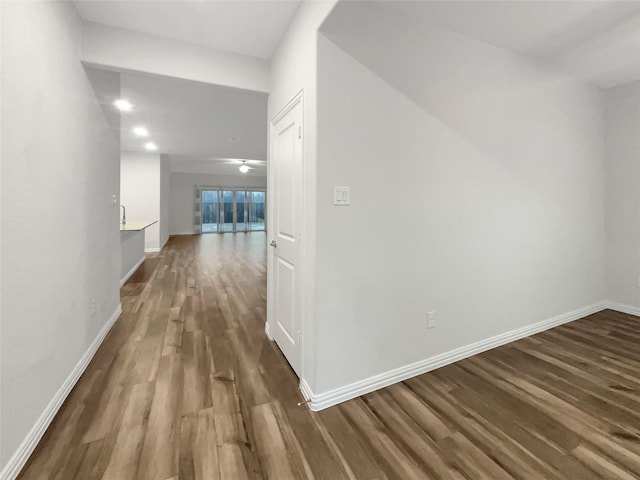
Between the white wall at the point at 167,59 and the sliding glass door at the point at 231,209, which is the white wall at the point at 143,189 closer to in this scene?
the sliding glass door at the point at 231,209

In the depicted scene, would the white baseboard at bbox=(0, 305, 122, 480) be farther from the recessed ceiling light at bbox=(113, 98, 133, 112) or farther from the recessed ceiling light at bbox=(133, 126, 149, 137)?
the recessed ceiling light at bbox=(133, 126, 149, 137)

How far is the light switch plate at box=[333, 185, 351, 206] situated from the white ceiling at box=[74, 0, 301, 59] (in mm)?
1292

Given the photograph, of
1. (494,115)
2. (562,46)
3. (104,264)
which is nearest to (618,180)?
(562,46)

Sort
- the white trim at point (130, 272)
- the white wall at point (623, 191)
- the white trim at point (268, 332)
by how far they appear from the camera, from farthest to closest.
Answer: the white trim at point (130, 272) < the white wall at point (623, 191) < the white trim at point (268, 332)

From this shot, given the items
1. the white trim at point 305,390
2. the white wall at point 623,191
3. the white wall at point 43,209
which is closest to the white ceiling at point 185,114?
the white wall at point 43,209

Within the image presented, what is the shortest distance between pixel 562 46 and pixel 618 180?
1903 millimetres

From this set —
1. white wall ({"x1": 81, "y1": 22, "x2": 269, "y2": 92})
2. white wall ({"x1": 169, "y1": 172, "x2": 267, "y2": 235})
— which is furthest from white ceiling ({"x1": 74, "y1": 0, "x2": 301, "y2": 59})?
white wall ({"x1": 169, "y1": 172, "x2": 267, "y2": 235})

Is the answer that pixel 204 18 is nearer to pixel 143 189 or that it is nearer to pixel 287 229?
pixel 287 229

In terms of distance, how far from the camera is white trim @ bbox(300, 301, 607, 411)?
183 centimetres

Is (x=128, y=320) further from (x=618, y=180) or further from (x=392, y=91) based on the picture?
(x=618, y=180)

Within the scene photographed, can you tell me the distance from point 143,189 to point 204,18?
6574 mm

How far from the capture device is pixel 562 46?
244cm

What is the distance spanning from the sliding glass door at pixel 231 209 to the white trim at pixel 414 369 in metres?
11.8

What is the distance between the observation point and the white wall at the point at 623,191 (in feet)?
10.6
